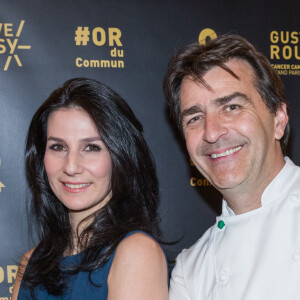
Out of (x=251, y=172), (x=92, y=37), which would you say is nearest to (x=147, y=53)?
(x=92, y=37)

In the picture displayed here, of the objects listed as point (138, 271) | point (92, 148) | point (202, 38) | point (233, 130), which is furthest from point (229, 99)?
point (202, 38)

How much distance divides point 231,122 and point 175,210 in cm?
77

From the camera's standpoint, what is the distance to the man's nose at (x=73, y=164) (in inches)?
65.7

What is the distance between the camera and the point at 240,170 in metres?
1.61

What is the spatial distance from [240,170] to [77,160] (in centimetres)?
56

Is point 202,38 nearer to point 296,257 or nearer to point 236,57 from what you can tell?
point 236,57

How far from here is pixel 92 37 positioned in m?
2.21

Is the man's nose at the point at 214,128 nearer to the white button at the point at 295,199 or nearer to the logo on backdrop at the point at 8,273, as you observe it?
the white button at the point at 295,199

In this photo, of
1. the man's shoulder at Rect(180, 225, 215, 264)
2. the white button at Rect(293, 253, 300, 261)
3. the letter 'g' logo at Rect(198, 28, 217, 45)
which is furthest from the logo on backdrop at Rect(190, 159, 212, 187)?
the white button at Rect(293, 253, 300, 261)

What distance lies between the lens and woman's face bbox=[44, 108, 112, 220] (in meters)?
1.68

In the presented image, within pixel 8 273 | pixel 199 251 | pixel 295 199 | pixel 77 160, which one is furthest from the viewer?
pixel 8 273

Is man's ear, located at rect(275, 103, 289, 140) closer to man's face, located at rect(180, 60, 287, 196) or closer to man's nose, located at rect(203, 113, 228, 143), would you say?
man's face, located at rect(180, 60, 287, 196)

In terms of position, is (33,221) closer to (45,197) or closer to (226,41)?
(45,197)

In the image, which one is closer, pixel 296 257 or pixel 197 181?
pixel 296 257
